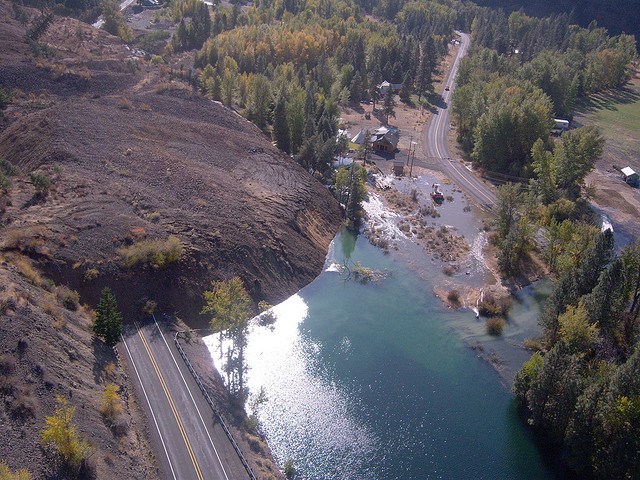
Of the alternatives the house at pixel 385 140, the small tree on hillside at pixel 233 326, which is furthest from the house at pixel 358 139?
the small tree on hillside at pixel 233 326

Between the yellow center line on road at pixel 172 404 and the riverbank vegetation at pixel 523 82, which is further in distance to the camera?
the riverbank vegetation at pixel 523 82

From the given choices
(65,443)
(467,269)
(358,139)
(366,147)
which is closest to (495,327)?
(467,269)

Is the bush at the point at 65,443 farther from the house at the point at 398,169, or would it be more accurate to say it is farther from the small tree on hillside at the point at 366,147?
the house at the point at 398,169

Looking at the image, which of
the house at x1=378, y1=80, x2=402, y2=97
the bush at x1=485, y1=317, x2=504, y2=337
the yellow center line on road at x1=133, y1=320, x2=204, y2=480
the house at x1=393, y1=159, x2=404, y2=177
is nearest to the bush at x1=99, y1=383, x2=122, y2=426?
the yellow center line on road at x1=133, y1=320, x2=204, y2=480

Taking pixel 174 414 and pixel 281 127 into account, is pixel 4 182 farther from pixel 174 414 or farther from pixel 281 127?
pixel 281 127

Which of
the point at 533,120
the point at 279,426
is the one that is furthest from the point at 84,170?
the point at 533,120

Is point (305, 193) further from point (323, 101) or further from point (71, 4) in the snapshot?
point (71, 4)

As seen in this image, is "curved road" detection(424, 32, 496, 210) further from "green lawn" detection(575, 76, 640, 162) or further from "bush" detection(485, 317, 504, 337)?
"green lawn" detection(575, 76, 640, 162)
